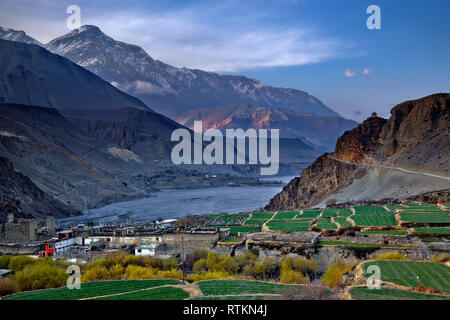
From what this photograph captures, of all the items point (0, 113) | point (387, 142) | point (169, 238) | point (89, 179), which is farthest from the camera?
point (0, 113)

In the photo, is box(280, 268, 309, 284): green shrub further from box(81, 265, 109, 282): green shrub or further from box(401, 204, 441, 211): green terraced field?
box(401, 204, 441, 211): green terraced field

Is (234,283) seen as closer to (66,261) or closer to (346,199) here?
(66,261)

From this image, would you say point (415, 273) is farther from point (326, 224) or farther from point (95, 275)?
point (326, 224)

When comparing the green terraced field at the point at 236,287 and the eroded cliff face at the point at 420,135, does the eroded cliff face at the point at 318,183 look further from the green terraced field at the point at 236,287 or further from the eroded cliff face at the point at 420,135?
the green terraced field at the point at 236,287

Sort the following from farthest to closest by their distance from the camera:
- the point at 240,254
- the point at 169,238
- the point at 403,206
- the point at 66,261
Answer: the point at 403,206, the point at 169,238, the point at 240,254, the point at 66,261

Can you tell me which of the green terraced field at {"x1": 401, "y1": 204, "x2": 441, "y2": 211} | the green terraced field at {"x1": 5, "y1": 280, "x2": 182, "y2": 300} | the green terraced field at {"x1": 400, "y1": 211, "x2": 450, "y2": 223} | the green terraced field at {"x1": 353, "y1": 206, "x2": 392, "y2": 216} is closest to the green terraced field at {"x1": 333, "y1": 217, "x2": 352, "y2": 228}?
the green terraced field at {"x1": 353, "y1": 206, "x2": 392, "y2": 216}

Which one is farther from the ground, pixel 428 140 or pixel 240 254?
pixel 428 140

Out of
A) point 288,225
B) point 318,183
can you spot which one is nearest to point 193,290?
point 288,225

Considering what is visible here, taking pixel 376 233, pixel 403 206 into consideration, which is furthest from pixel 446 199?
pixel 376 233
